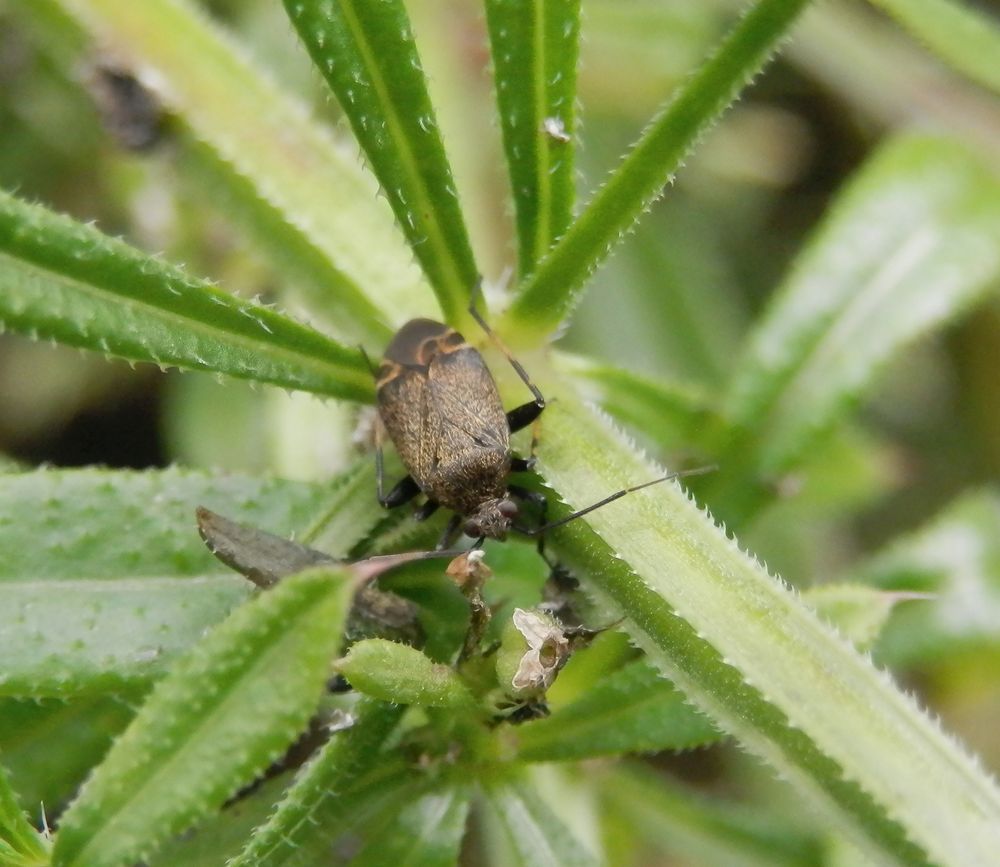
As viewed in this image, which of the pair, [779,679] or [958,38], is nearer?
[779,679]

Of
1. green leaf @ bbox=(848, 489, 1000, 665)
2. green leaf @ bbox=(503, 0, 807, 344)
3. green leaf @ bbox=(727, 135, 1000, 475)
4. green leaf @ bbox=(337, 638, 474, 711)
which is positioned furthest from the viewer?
green leaf @ bbox=(848, 489, 1000, 665)

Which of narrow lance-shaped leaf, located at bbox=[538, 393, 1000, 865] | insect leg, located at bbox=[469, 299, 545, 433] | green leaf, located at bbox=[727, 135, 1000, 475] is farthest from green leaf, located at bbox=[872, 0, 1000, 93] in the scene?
narrow lance-shaped leaf, located at bbox=[538, 393, 1000, 865]

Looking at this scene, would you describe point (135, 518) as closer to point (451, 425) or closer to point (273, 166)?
point (451, 425)

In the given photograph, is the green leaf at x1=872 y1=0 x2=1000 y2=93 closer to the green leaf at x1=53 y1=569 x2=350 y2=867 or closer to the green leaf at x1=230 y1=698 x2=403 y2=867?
the green leaf at x1=230 y1=698 x2=403 y2=867

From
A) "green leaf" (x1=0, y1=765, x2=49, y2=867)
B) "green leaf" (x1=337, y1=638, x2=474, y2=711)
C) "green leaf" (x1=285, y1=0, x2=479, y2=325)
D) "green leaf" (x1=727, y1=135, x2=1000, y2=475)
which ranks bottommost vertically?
"green leaf" (x1=0, y1=765, x2=49, y2=867)

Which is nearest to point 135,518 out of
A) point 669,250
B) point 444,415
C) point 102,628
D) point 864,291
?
point 102,628

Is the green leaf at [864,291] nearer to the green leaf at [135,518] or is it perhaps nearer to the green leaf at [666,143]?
the green leaf at [666,143]
